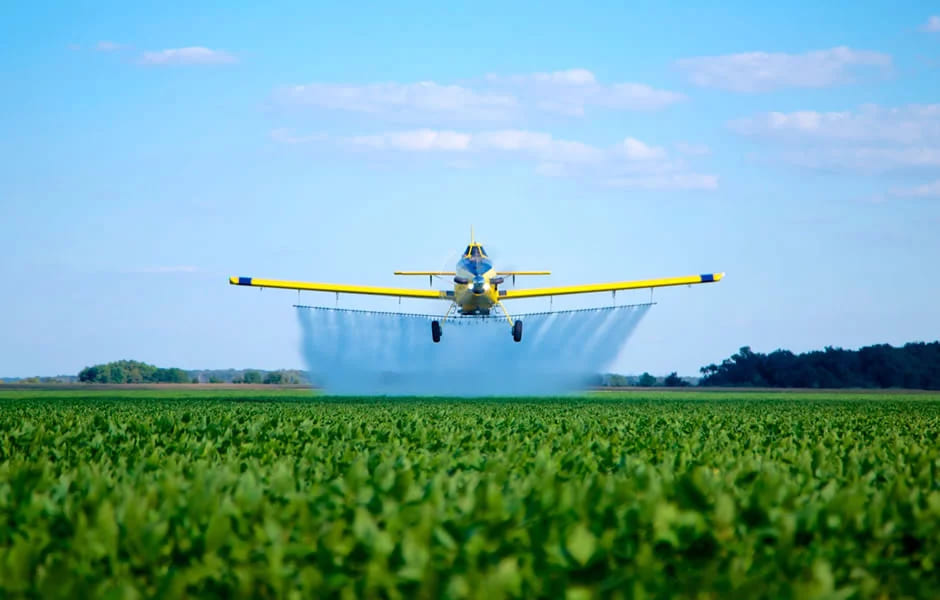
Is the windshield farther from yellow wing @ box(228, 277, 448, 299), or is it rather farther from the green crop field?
the green crop field

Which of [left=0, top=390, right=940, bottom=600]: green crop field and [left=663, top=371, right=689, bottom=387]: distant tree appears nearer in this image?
[left=0, top=390, right=940, bottom=600]: green crop field

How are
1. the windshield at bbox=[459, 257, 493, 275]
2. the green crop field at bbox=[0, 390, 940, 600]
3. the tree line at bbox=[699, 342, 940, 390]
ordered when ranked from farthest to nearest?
the tree line at bbox=[699, 342, 940, 390]
the windshield at bbox=[459, 257, 493, 275]
the green crop field at bbox=[0, 390, 940, 600]

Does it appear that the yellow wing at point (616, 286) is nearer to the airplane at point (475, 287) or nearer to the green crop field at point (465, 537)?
the airplane at point (475, 287)

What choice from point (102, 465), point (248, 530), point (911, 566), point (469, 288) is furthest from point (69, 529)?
point (469, 288)

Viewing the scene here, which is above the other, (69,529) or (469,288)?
(469,288)

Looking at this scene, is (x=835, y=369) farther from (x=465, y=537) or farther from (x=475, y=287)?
(x=465, y=537)

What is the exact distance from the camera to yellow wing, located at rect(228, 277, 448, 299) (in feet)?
190

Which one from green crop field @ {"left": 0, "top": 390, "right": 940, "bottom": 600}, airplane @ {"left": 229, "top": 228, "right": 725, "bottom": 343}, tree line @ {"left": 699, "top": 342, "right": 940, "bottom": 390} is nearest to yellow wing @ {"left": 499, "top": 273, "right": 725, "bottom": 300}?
airplane @ {"left": 229, "top": 228, "right": 725, "bottom": 343}

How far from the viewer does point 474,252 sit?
50.6 meters

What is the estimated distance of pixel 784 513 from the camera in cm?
984

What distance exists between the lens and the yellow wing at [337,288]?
58.0m

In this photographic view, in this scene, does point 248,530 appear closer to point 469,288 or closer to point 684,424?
point 684,424

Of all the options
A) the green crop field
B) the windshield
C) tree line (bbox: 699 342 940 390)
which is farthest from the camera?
tree line (bbox: 699 342 940 390)

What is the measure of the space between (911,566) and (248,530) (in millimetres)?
6540
